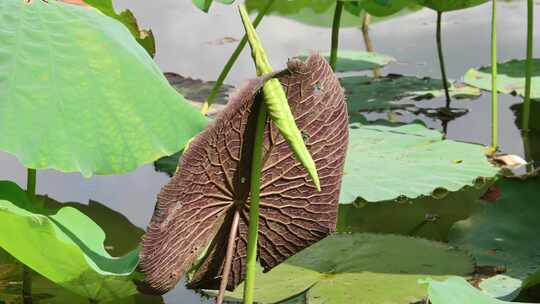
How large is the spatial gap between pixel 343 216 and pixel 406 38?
167 centimetres

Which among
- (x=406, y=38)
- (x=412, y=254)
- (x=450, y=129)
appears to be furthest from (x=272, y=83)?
(x=406, y=38)

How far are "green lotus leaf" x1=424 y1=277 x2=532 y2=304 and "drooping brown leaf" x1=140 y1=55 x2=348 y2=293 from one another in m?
0.22

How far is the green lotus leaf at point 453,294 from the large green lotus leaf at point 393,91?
1.50 m

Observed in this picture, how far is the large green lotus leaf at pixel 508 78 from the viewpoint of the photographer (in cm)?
238

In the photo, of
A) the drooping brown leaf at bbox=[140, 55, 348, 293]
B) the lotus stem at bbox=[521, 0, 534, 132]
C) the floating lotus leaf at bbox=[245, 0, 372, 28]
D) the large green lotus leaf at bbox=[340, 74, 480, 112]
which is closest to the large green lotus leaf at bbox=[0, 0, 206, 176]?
the drooping brown leaf at bbox=[140, 55, 348, 293]

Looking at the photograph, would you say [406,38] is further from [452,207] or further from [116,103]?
[116,103]

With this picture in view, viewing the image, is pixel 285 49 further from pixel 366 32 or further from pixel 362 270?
pixel 362 270

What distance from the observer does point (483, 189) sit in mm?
1828

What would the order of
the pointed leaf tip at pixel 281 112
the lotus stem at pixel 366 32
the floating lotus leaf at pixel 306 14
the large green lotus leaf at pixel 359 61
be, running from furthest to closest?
the floating lotus leaf at pixel 306 14, the lotus stem at pixel 366 32, the large green lotus leaf at pixel 359 61, the pointed leaf tip at pixel 281 112

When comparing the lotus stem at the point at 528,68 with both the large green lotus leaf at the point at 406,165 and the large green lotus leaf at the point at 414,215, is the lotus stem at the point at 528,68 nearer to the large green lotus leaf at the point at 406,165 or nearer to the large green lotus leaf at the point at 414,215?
the large green lotus leaf at the point at 406,165

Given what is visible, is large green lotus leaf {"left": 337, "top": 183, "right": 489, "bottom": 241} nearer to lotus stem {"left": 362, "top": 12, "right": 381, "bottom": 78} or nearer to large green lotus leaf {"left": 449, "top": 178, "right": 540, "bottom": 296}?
large green lotus leaf {"left": 449, "top": 178, "right": 540, "bottom": 296}

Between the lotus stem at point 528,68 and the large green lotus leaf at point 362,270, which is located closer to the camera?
the large green lotus leaf at point 362,270

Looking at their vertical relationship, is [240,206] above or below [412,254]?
above

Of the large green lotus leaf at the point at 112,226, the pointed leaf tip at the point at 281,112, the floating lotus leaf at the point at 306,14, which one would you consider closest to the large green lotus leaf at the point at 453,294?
the pointed leaf tip at the point at 281,112
